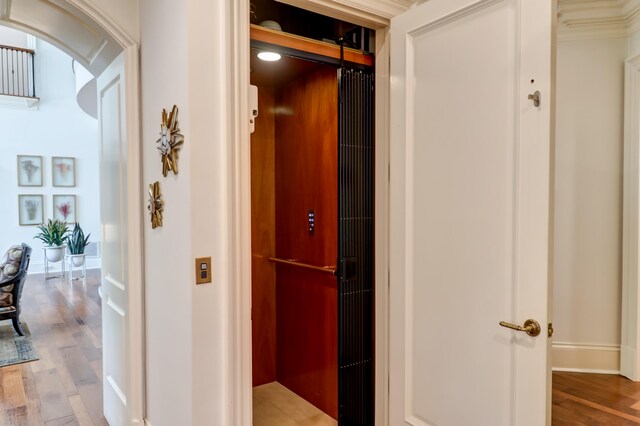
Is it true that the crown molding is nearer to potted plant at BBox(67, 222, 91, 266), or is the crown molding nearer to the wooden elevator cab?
the wooden elevator cab

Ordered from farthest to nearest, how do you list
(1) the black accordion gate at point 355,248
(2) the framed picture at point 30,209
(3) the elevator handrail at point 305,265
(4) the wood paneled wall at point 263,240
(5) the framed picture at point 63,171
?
(5) the framed picture at point 63,171 → (2) the framed picture at point 30,209 → (4) the wood paneled wall at point 263,240 → (3) the elevator handrail at point 305,265 → (1) the black accordion gate at point 355,248

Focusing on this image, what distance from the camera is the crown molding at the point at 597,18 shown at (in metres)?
3.13

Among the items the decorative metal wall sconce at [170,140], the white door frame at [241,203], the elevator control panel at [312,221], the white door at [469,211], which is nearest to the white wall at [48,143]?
the elevator control panel at [312,221]

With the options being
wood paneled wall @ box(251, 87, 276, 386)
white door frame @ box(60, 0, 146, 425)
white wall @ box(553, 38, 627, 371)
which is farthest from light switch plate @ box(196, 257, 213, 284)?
white wall @ box(553, 38, 627, 371)

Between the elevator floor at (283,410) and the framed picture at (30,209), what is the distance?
7.54 metres

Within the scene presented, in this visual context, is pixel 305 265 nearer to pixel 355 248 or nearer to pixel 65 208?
pixel 355 248

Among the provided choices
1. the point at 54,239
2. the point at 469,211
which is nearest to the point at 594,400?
the point at 469,211

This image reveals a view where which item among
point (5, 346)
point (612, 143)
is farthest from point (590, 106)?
point (5, 346)

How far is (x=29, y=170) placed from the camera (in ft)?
27.1

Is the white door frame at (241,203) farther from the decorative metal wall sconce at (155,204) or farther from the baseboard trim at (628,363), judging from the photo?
the baseboard trim at (628,363)

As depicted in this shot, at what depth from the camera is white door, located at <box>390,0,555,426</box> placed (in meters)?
1.36

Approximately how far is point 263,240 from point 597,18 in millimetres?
3106

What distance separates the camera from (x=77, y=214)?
8898 millimetres

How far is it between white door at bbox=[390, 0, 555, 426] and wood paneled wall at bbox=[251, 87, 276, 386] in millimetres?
1438
